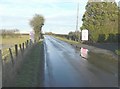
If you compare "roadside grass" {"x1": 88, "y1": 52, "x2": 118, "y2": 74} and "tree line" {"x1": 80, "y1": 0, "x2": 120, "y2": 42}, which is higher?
"tree line" {"x1": 80, "y1": 0, "x2": 120, "y2": 42}

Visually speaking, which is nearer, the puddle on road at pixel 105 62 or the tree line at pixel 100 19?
the puddle on road at pixel 105 62

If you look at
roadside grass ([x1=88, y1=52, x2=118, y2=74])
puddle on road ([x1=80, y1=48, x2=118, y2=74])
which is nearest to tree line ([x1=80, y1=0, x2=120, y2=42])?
puddle on road ([x1=80, y1=48, x2=118, y2=74])

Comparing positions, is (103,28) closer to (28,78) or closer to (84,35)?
(84,35)

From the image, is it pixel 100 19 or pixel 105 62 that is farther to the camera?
pixel 100 19

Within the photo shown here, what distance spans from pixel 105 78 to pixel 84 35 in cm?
4911

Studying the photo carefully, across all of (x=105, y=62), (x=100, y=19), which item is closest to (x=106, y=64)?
(x=105, y=62)

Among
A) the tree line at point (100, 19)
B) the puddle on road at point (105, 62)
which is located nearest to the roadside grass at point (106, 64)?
the puddle on road at point (105, 62)

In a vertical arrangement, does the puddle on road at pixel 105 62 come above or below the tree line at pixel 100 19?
below

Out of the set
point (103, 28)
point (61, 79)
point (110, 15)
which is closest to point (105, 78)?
point (61, 79)

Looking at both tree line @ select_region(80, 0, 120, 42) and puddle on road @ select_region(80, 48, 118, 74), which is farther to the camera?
tree line @ select_region(80, 0, 120, 42)

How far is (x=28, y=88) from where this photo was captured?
11781mm

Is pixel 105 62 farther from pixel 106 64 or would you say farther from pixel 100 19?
pixel 100 19

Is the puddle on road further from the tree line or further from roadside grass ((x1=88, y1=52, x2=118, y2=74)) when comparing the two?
the tree line

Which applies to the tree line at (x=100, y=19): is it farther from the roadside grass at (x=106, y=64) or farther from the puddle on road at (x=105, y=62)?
the roadside grass at (x=106, y=64)
